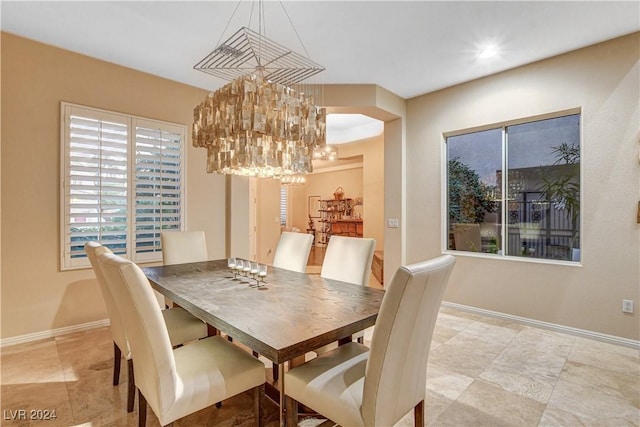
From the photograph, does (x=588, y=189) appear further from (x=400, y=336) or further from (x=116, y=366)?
(x=116, y=366)

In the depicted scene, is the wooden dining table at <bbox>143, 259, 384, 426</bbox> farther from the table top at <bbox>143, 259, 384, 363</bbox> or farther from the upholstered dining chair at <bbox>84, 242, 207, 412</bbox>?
the upholstered dining chair at <bbox>84, 242, 207, 412</bbox>

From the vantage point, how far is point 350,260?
97.3 inches

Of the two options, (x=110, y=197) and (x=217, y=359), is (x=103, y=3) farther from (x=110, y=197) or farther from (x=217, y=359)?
(x=217, y=359)

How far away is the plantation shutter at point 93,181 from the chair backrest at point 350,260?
243 cm

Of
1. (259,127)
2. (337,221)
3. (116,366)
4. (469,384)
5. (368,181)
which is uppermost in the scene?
(368,181)

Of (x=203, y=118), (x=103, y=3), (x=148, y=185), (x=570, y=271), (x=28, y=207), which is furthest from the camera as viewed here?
(x=148, y=185)

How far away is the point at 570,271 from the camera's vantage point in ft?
10.3

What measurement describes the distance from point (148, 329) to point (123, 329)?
0.73 m

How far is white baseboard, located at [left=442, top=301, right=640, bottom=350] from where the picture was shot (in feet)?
9.32

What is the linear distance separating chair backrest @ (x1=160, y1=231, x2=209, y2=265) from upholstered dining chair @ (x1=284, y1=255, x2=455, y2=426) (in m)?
2.06

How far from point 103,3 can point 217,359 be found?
9.27 ft

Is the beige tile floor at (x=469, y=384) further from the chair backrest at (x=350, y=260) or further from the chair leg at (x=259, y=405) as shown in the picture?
the chair backrest at (x=350, y=260)

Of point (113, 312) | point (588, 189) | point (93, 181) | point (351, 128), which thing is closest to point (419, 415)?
point (113, 312)

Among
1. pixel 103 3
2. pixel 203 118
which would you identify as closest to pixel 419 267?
pixel 203 118
